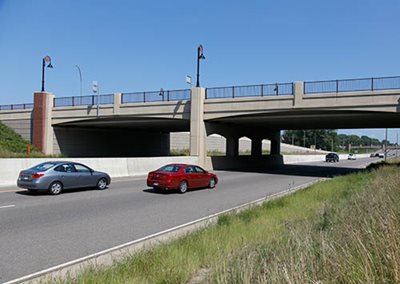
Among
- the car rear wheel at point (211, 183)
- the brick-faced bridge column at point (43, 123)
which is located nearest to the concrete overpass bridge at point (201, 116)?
the brick-faced bridge column at point (43, 123)

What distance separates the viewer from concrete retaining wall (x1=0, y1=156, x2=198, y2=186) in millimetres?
17469

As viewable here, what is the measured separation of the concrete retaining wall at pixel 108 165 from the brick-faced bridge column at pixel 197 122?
1.94 m

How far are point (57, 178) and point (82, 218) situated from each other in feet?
17.9

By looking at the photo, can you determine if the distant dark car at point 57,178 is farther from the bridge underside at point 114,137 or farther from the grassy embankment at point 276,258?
the bridge underside at point 114,137

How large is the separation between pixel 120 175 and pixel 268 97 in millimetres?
13509

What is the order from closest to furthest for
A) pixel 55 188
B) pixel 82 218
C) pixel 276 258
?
pixel 276 258 < pixel 82 218 < pixel 55 188

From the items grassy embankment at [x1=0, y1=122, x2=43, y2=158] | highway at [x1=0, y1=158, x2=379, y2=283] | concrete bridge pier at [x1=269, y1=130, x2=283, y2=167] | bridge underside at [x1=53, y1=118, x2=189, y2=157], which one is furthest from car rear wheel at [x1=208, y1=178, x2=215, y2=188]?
concrete bridge pier at [x1=269, y1=130, x2=283, y2=167]

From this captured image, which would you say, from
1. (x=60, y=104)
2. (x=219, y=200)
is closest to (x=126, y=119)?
(x=60, y=104)

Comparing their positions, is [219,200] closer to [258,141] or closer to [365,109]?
[365,109]

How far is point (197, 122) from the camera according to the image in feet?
104

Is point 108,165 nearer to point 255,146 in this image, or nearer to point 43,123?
point 43,123

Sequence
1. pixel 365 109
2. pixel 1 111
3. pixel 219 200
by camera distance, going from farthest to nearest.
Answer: pixel 1 111 < pixel 365 109 < pixel 219 200

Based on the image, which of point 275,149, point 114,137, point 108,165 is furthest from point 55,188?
point 275,149

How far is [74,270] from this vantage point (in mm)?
5461
